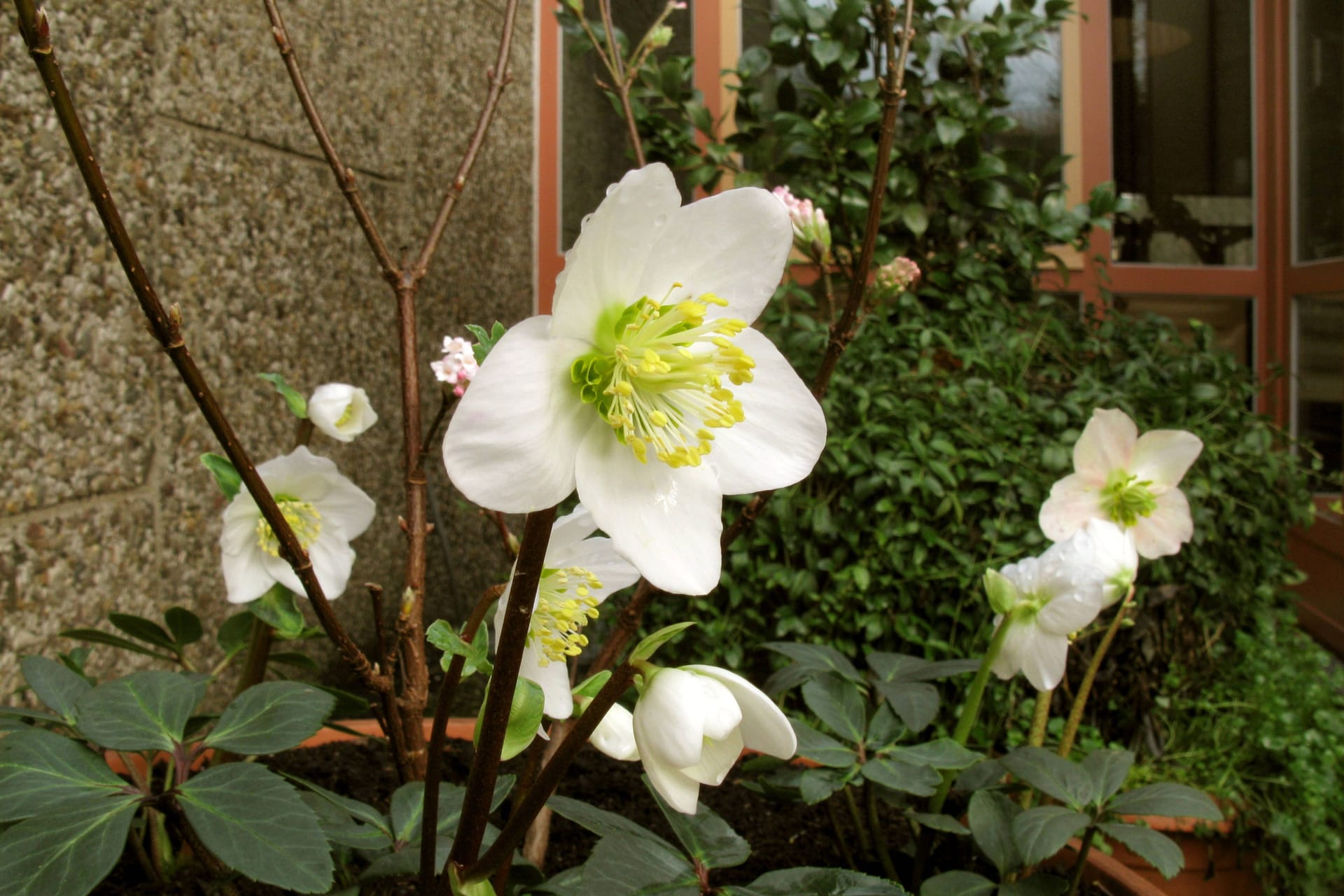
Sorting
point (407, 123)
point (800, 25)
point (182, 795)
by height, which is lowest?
point (182, 795)

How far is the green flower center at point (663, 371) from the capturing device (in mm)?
298

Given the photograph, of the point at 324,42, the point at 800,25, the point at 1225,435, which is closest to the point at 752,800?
the point at 1225,435

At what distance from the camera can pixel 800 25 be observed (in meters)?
→ 1.60

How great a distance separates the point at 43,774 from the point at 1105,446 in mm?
668

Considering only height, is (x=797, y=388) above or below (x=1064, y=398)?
above

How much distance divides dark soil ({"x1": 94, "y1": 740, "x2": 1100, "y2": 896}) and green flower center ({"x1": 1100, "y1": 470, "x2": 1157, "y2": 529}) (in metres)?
0.27

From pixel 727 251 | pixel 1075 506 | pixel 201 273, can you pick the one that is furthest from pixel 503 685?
pixel 201 273

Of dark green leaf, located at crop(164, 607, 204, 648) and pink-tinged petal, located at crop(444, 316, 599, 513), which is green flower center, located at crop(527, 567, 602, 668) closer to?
pink-tinged petal, located at crop(444, 316, 599, 513)

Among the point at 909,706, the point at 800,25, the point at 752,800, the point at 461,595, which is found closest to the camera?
the point at 909,706

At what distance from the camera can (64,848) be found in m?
0.34

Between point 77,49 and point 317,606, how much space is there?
0.67 m

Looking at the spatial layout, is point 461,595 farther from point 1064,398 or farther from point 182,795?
point 182,795

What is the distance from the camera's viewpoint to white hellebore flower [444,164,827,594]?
0.27 metres

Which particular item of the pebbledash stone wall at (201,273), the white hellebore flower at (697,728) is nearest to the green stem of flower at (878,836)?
Result: the white hellebore flower at (697,728)
